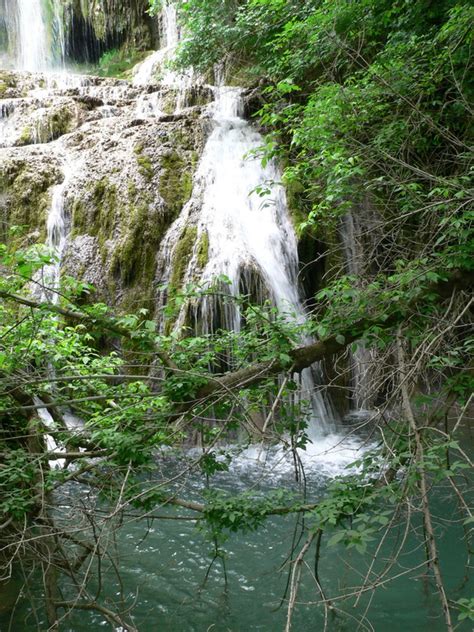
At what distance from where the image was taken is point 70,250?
10555mm

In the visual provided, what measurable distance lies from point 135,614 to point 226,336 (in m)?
2.29

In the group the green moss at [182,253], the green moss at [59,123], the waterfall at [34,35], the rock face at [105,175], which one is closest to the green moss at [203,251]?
the green moss at [182,253]

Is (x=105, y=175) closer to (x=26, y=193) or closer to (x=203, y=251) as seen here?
Result: (x=26, y=193)

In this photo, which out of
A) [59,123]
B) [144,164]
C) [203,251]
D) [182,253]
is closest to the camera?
[203,251]

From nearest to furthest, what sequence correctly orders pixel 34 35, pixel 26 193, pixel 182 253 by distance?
pixel 182 253
pixel 26 193
pixel 34 35

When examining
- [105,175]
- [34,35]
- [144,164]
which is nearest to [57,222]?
[105,175]

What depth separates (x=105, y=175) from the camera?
1118 centimetres

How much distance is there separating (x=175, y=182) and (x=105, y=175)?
4.43 feet

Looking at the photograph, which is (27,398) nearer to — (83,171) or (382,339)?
(382,339)

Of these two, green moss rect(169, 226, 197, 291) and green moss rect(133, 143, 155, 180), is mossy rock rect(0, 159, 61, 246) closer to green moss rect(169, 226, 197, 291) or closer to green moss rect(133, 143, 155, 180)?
green moss rect(133, 143, 155, 180)

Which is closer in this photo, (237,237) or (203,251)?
(203,251)

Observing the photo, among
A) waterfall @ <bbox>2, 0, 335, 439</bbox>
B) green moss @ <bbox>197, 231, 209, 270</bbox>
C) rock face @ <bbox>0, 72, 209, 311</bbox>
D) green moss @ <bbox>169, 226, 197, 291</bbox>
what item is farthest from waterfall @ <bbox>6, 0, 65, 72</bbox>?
green moss @ <bbox>197, 231, 209, 270</bbox>

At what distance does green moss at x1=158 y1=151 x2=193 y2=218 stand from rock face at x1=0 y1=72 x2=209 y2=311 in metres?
0.02

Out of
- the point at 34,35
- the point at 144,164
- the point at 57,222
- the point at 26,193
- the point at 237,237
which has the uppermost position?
the point at 34,35
